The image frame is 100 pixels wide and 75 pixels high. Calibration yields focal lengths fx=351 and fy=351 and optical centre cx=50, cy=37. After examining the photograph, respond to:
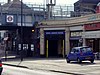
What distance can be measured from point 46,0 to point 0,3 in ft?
33.6

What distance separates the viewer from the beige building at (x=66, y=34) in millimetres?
45562

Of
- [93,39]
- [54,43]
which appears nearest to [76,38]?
[93,39]

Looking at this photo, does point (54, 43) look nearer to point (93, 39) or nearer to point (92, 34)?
point (93, 39)

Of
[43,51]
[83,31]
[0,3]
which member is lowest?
[43,51]

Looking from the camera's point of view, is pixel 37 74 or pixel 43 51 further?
pixel 43 51

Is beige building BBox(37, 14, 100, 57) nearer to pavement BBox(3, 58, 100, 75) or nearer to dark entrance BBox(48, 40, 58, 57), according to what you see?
dark entrance BBox(48, 40, 58, 57)

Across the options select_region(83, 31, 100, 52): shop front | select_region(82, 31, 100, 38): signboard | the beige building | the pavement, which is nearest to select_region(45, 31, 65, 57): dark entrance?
the beige building

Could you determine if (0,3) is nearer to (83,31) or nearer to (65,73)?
(83,31)

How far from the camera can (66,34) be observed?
51938 millimetres

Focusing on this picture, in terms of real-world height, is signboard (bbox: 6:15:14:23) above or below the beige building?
above

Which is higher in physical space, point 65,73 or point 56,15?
point 56,15

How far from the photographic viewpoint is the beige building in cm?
4556

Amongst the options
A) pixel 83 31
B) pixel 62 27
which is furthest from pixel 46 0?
pixel 83 31

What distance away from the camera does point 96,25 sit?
44.3 m
